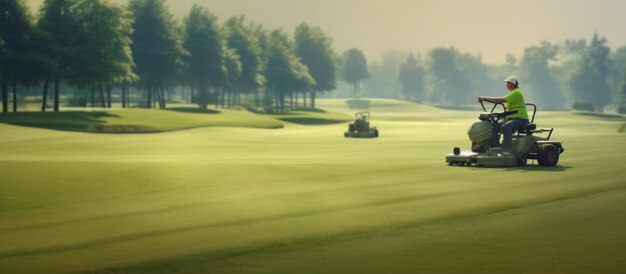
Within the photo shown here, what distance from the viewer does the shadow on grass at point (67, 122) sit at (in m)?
57.9

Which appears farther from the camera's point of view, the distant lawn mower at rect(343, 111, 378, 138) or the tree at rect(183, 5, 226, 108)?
the tree at rect(183, 5, 226, 108)

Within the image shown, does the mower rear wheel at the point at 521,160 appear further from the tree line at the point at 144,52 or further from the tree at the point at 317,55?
the tree at the point at 317,55

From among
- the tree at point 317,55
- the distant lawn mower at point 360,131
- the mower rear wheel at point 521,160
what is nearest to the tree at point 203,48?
the tree at point 317,55

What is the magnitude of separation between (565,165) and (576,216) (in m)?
10.9

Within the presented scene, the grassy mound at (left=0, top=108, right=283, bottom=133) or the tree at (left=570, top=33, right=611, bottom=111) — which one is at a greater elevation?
the tree at (left=570, top=33, right=611, bottom=111)

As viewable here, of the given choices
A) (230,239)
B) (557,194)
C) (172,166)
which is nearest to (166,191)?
(172,166)

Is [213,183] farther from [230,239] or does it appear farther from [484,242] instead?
[484,242]

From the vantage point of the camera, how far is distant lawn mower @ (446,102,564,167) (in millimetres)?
22719

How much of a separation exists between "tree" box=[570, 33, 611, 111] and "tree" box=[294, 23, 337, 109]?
68799mm

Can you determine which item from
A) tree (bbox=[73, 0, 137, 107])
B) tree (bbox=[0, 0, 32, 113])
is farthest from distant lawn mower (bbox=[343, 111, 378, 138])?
tree (bbox=[73, 0, 137, 107])

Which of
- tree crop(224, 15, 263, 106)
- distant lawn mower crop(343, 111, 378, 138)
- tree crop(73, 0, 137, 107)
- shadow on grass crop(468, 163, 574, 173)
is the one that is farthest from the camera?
tree crop(224, 15, 263, 106)

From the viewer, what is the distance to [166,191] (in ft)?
54.7

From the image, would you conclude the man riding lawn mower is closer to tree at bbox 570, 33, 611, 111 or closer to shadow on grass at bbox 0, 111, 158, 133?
shadow on grass at bbox 0, 111, 158, 133

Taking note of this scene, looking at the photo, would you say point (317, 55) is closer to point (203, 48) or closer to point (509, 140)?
point (203, 48)
